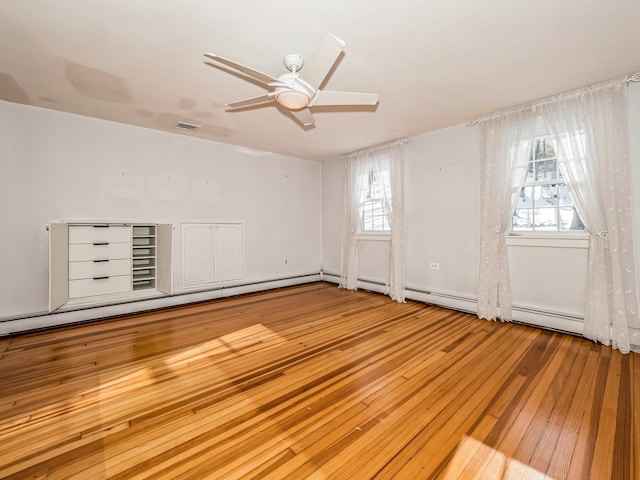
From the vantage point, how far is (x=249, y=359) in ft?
8.86

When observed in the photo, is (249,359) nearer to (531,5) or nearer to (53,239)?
(53,239)

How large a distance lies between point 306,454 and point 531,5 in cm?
309

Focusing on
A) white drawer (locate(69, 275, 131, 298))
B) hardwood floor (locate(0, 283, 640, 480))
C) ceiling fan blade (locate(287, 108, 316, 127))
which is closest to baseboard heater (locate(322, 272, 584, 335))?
hardwood floor (locate(0, 283, 640, 480))

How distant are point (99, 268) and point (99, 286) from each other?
22 cm

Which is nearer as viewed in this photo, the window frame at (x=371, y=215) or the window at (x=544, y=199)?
→ the window at (x=544, y=199)

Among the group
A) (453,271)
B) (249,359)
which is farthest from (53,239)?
(453,271)

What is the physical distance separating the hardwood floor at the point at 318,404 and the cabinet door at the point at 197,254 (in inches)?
47.2

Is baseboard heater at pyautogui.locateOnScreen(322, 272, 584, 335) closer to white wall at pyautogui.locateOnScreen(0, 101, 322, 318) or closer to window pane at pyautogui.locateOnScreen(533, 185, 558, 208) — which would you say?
window pane at pyautogui.locateOnScreen(533, 185, 558, 208)

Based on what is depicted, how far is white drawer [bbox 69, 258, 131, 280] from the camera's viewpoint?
11.3 feet

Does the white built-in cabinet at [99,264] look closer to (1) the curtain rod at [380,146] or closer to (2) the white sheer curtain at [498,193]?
(1) the curtain rod at [380,146]

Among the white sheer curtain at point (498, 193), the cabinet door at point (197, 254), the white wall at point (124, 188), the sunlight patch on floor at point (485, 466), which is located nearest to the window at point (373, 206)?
the white wall at point (124, 188)

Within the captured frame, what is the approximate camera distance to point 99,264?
3596 millimetres

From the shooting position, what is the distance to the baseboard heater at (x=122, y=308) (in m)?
3.39

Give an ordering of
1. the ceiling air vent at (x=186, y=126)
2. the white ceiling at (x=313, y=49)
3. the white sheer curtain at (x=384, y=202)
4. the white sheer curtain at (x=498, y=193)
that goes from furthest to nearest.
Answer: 1. the white sheer curtain at (x=384, y=202)
2. the ceiling air vent at (x=186, y=126)
3. the white sheer curtain at (x=498, y=193)
4. the white ceiling at (x=313, y=49)
